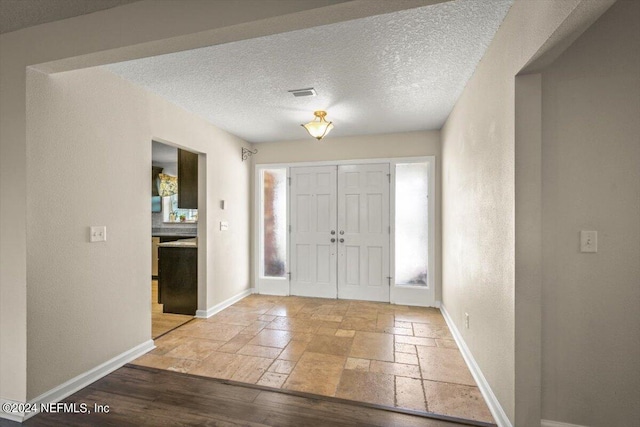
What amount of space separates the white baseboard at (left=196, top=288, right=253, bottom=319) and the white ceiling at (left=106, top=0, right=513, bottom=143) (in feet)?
8.13

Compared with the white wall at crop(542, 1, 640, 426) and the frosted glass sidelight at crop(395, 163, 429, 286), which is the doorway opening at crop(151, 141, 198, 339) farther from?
the white wall at crop(542, 1, 640, 426)

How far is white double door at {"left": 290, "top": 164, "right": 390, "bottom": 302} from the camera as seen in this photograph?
453 cm

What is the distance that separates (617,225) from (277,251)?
13.6ft

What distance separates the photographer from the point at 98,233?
2412 mm

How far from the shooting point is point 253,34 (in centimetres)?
167

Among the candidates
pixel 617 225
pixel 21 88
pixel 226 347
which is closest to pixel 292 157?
pixel 226 347

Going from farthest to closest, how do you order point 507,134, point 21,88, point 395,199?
point 395,199, point 21,88, point 507,134

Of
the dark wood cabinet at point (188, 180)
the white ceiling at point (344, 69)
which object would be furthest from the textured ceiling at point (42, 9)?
the dark wood cabinet at point (188, 180)

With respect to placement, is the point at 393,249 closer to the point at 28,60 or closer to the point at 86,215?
the point at 86,215

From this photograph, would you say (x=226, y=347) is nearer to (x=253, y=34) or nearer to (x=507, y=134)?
(x=253, y=34)

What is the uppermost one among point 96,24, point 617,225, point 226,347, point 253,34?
point 96,24

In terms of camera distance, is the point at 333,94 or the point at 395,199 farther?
the point at 395,199

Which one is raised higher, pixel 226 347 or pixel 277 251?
pixel 277 251

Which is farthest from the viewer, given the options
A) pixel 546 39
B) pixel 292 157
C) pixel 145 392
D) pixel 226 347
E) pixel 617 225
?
pixel 292 157
